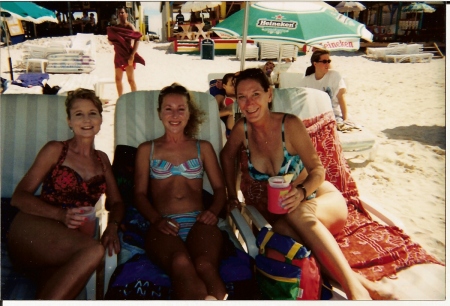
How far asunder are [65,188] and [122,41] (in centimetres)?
574

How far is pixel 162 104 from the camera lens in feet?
8.40

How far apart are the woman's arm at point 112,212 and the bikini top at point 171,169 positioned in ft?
0.92

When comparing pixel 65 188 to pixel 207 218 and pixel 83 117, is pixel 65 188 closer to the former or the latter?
pixel 83 117

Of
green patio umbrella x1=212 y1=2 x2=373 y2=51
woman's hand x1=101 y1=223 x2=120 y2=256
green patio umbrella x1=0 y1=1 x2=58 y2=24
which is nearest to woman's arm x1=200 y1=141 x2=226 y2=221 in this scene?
woman's hand x1=101 y1=223 x2=120 y2=256

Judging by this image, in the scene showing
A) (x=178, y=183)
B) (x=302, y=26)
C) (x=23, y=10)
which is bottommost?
(x=178, y=183)

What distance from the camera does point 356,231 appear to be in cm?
260

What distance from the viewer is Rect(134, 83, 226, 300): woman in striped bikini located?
7.39ft

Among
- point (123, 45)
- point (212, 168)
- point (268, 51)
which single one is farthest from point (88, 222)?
point (268, 51)

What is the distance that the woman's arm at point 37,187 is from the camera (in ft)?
6.86

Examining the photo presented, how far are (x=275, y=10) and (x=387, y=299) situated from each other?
2.66 meters

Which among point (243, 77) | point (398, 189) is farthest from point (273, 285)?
point (398, 189)

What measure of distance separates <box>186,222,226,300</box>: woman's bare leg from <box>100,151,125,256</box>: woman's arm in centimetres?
44

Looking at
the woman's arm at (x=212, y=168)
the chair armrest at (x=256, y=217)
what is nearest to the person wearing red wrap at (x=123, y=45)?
the woman's arm at (x=212, y=168)

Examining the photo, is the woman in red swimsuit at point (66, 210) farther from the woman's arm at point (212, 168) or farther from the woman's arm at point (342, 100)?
the woman's arm at point (342, 100)
